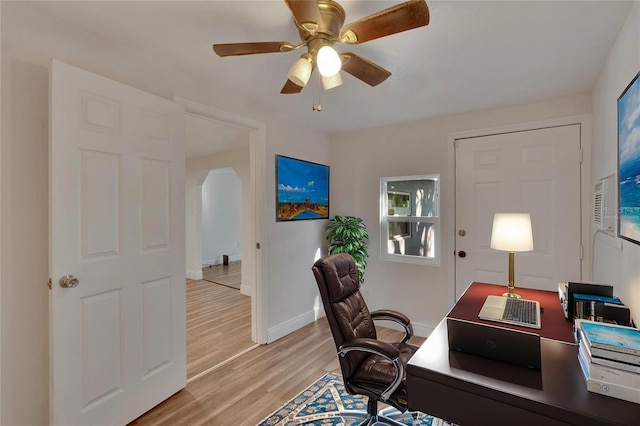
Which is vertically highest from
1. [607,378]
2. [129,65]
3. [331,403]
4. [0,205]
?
[129,65]

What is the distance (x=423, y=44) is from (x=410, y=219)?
203cm

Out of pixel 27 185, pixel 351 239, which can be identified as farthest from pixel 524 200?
pixel 27 185

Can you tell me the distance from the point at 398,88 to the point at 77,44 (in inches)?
85.9

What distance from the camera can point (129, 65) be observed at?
1932mm

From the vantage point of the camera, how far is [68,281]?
5.12ft

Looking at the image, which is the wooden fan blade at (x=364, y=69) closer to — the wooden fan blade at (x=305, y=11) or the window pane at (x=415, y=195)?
the wooden fan blade at (x=305, y=11)

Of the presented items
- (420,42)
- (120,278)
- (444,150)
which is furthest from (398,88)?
(120,278)

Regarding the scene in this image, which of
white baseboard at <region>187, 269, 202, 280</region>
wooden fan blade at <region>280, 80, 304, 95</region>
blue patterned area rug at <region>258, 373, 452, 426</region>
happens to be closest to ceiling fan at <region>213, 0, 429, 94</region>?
wooden fan blade at <region>280, 80, 304, 95</region>

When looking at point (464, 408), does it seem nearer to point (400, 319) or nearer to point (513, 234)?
point (400, 319)

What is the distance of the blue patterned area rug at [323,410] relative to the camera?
1902 millimetres

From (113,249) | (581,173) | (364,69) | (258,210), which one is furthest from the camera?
(258,210)

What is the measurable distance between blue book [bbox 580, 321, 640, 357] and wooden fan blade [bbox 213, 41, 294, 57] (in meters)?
1.69

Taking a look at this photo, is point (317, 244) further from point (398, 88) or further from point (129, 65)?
point (129, 65)

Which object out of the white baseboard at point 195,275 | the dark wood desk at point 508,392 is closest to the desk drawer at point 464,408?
the dark wood desk at point 508,392
